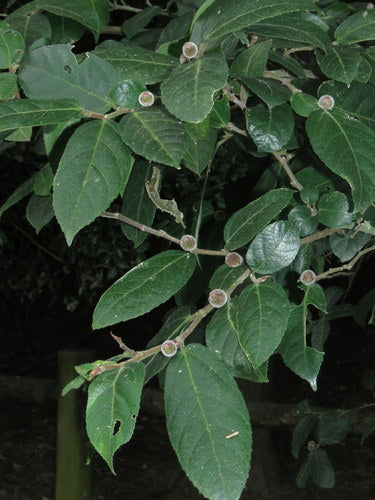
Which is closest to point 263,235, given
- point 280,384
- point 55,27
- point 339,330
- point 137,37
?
point 55,27

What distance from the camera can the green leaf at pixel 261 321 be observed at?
30.8 inches

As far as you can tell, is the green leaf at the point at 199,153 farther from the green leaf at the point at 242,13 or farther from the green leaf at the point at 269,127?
the green leaf at the point at 242,13

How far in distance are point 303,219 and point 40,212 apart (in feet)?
1.24

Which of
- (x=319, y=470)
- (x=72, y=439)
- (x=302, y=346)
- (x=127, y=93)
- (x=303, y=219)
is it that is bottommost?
(x=72, y=439)

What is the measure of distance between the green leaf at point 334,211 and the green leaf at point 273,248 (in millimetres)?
62

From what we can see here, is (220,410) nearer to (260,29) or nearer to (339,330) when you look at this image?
(260,29)

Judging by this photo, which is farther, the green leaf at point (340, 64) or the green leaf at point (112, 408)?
the green leaf at point (340, 64)

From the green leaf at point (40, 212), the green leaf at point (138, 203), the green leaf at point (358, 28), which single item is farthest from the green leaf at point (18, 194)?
the green leaf at point (358, 28)

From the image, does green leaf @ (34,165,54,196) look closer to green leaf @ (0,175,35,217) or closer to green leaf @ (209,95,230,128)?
green leaf @ (0,175,35,217)

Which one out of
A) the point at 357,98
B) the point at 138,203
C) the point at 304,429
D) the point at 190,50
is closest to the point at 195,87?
the point at 190,50

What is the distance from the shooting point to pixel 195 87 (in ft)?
2.34

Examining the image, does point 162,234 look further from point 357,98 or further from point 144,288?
point 357,98

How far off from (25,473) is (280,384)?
132 centimetres

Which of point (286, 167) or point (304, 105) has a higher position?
point (304, 105)
